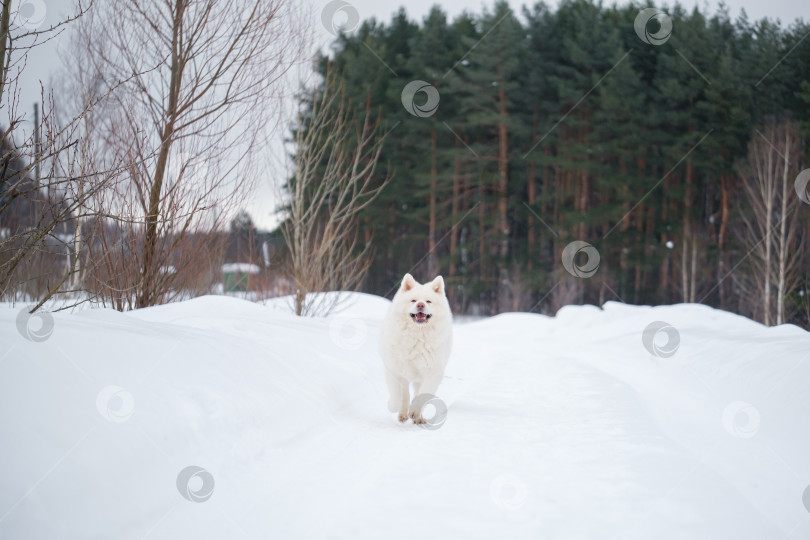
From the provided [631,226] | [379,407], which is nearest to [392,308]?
[379,407]

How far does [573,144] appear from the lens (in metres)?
23.0

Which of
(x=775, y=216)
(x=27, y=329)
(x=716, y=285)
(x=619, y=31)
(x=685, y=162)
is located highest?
(x=619, y=31)

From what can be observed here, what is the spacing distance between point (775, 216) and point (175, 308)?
60.7ft

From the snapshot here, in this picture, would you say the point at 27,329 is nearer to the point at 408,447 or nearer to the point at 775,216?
the point at 408,447

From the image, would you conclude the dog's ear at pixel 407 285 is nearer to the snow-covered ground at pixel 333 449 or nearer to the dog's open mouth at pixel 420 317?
the dog's open mouth at pixel 420 317

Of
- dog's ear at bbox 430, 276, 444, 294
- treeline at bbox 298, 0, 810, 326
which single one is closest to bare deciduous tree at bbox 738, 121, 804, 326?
treeline at bbox 298, 0, 810, 326

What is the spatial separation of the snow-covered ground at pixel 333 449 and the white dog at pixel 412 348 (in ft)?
0.91

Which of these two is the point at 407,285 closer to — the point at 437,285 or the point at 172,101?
the point at 437,285

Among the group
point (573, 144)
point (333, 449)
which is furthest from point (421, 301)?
point (573, 144)

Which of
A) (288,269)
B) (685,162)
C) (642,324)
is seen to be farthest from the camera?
(685,162)

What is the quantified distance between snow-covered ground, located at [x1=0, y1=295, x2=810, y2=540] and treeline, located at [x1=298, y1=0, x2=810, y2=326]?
1638 centimetres

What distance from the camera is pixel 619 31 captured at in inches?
915

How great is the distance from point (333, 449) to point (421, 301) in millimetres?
1628

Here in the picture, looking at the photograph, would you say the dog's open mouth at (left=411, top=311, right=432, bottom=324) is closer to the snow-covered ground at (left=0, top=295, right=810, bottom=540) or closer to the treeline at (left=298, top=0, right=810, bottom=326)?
the snow-covered ground at (left=0, top=295, right=810, bottom=540)
